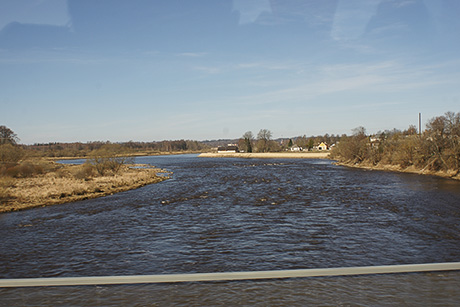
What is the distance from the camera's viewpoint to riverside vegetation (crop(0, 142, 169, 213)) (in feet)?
75.7

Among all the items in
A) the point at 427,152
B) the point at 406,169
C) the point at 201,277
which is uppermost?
the point at 427,152

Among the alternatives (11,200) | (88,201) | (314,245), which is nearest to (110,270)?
(314,245)

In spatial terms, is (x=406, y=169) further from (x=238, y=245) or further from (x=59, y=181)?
(x=59, y=181)

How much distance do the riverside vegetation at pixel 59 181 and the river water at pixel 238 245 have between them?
260 centimetres

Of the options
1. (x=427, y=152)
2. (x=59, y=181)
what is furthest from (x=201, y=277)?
(x=427, y=152)

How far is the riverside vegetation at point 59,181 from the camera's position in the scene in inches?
909

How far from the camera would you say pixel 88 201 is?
77.6 feet

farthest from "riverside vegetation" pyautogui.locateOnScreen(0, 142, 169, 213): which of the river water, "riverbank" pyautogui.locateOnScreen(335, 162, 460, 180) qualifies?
"riverbank" pyautogui.locateOnScreen(335, 162, 460, 180)

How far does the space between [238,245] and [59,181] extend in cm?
2606

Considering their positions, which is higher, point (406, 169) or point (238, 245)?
point (406, 169)

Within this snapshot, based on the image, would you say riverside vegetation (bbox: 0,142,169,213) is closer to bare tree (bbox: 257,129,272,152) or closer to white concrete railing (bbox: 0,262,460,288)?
white concrete railing (bbox: 0,262,460,288)

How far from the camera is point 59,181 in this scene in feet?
105

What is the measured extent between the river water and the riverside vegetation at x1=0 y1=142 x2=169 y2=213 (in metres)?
2.60

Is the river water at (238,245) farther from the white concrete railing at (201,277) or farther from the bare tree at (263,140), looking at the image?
the bare tree at (263,140)
